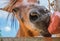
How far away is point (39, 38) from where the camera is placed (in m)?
1.20

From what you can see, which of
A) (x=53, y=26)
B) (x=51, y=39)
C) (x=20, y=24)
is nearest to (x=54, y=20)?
(x=53, y=26)

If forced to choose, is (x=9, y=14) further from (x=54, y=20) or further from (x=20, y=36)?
(x=54, y=20)

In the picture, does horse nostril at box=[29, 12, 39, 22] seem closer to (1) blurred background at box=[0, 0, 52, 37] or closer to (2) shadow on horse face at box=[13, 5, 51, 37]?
(2) shadow on horse face at box=[13, 5, 51, 37]

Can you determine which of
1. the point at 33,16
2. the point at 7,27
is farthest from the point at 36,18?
the point at 7,27

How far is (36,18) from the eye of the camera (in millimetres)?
1201

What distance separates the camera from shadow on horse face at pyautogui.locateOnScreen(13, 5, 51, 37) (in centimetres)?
119

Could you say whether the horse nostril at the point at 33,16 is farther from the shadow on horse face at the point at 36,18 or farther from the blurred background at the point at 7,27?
the blurred background at the point at 7,27

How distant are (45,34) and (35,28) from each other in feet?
0.31

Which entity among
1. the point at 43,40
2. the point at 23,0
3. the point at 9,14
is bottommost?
the point at 43,40

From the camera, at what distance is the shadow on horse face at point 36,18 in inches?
47.0

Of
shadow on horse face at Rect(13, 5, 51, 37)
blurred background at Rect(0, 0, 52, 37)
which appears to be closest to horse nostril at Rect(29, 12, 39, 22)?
shadow on horse face at Rect(13, 5, 51, 37)

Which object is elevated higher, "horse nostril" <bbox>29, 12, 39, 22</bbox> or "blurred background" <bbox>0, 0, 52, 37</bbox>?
"horse nostril" <bbox>29, 12, 39, 22</bbox>

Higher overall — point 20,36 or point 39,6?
point 39,6

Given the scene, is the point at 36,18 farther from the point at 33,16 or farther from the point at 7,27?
the point at 7,27
